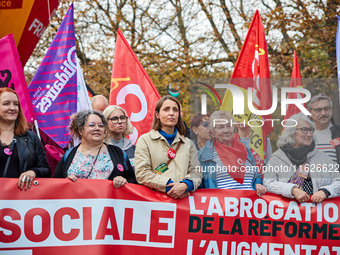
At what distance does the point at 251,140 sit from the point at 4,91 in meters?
2.40

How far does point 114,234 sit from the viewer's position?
380 centimetres

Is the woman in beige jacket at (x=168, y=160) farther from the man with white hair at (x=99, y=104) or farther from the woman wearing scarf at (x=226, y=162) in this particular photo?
the man with white hair at (x=99, y=104)

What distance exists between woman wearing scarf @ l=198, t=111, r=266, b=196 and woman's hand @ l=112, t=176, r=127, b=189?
735mm

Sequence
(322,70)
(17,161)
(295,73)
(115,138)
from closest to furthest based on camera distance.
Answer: (17,161) → (115,138) → (295,73) → (322,70)

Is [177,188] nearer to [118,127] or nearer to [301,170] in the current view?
[301,170]

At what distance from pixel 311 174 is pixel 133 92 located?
2742mm

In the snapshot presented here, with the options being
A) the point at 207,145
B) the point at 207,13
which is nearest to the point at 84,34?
the point at 207,13

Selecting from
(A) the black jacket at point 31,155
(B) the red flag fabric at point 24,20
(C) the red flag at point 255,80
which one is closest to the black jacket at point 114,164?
(A) the black jacket at point 31,155

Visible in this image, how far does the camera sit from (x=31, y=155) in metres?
3.79

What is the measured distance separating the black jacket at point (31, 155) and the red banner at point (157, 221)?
4.3 inches

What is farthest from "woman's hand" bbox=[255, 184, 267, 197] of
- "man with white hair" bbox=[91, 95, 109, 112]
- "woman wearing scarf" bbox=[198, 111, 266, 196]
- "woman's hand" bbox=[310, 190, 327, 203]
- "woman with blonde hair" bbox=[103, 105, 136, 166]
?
"man with white hair" bbox=[91, 95, 109, 112]

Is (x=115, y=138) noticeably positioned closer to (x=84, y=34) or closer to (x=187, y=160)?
(x=187, y=160)

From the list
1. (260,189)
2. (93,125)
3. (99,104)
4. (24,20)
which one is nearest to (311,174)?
(260,189)

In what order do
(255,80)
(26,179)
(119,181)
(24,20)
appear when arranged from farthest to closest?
(24,20) < (255,80) < (119,181) < (26,179)
